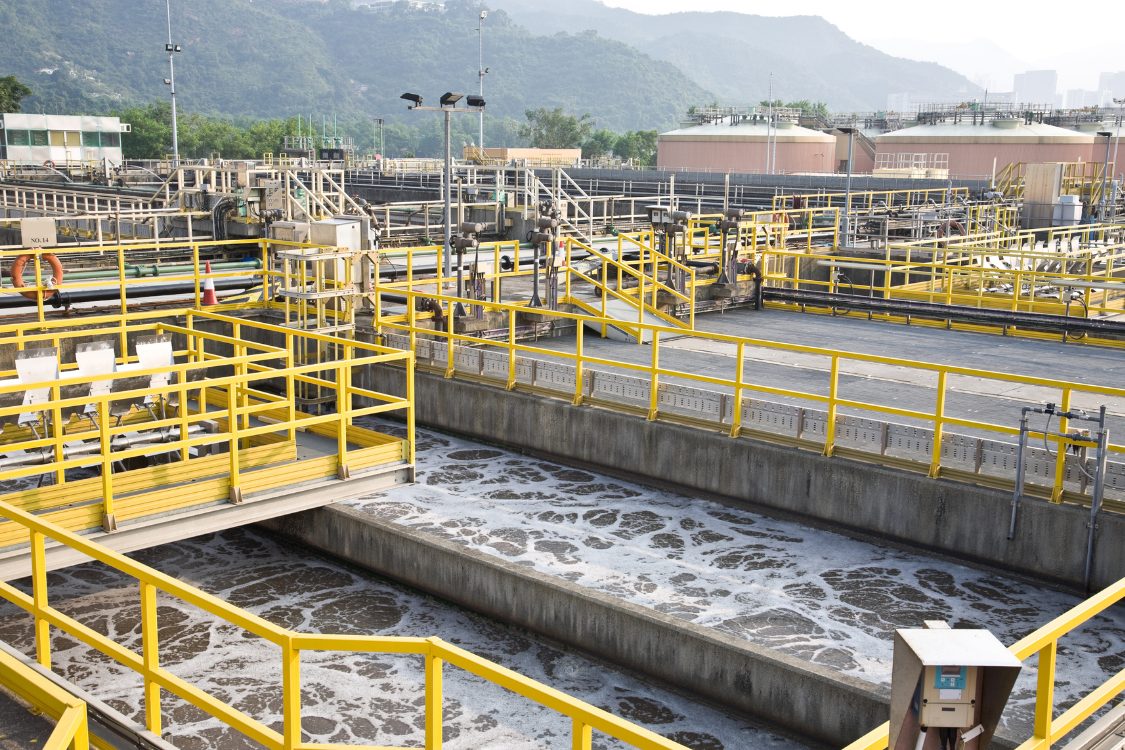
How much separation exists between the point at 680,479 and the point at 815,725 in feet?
15.9

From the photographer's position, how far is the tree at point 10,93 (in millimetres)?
72312

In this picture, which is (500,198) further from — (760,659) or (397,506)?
(760,659)

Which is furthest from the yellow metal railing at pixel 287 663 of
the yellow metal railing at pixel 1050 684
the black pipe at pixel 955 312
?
the black pipe at pixel 955 312

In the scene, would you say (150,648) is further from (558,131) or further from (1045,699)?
(558,131)

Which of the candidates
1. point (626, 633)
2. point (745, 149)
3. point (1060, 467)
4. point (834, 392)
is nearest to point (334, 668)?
point (626, 633)

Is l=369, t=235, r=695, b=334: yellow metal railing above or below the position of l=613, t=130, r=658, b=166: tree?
below

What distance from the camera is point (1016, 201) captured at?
34.3 m

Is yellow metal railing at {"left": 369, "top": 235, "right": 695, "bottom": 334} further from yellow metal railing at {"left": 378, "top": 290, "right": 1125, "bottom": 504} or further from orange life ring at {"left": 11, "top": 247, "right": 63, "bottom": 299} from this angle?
A: orange life ring at {"left": 11, "top": 247, "right": 63, "bottom": 299}

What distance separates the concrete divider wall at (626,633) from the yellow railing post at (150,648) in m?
4.22

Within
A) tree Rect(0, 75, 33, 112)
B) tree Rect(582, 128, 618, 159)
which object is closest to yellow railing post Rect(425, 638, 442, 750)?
tree Rect(0, 75, 33, 112)

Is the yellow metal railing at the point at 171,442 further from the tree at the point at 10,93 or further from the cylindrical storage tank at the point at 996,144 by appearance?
the tree at the point at 10,93

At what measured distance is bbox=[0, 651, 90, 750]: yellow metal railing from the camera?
3.63 m

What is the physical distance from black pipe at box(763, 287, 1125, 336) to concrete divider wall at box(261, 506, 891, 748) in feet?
37.3

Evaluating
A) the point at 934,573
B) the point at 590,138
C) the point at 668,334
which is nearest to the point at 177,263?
the point at 668,334
